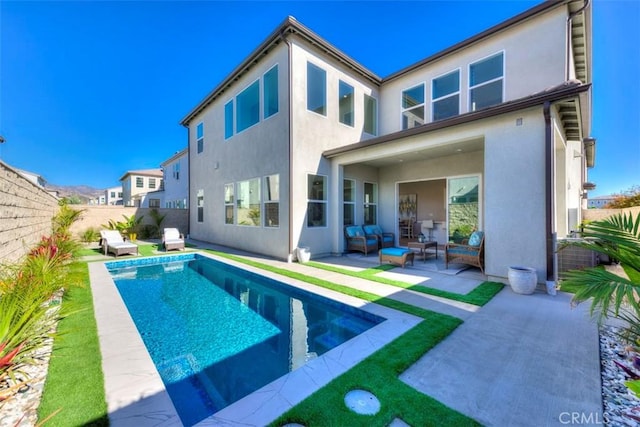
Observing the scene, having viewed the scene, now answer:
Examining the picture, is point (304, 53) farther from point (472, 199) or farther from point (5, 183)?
point (5, 183)

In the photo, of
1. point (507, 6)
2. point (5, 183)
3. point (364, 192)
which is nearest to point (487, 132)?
point (364, 192)

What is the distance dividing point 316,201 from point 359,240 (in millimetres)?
2362

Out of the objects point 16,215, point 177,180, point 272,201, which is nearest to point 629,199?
point 272,201

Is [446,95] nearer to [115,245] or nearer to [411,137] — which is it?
[411,137]

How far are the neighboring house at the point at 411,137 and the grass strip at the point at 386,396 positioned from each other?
4631 mm

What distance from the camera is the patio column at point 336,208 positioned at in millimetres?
10461

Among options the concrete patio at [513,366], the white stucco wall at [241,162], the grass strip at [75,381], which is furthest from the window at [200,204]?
the concrete patio at [513,366]

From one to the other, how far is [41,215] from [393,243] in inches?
507

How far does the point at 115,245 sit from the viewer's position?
→ 36.0 ft

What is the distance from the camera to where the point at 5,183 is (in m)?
4.59

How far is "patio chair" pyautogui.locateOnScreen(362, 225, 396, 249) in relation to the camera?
1095 cm

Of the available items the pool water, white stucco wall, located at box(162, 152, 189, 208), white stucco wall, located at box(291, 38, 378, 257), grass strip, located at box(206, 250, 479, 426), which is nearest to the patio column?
white stucco wall, located at box(291, 38, 378, 257)

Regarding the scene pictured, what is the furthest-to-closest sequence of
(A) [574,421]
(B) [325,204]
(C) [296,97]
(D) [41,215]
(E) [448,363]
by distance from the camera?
1. (B) [325,204]
2. (C) [296,97]
3. (D) [41,215]
4. (E) [448,363]
5. (A) [574,421]

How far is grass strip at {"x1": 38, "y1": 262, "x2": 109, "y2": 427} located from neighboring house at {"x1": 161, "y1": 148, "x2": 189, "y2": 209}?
68.7 ft
